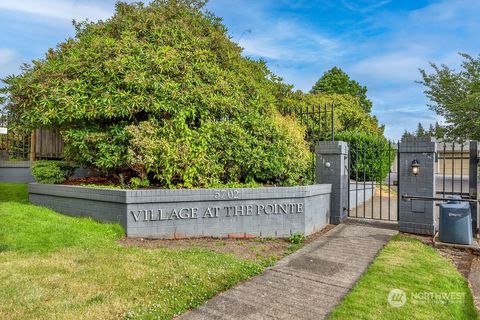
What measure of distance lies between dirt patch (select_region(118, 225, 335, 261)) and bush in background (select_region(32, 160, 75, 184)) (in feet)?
11.9

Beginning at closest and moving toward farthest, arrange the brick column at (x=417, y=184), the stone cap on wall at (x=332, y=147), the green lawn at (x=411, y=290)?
the green lawn at (x=411, y=290), the brick column at (x=417, y=184), the stone cap on wall at (x=332, y=147)

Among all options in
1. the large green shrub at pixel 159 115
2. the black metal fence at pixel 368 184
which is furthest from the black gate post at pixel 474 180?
the large green shrub at pixel 159 115

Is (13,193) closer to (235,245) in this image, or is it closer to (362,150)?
(235,245)

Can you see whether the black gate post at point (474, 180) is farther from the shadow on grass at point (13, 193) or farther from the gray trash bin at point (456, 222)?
the shadow on grass at point (13, 193)

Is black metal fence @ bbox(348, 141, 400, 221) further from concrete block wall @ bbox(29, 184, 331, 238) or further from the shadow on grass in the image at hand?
the shadow on grass

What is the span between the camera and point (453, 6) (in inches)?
344

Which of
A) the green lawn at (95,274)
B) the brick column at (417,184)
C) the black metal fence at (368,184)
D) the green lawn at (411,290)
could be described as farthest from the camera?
the black metal fence at (368,184)

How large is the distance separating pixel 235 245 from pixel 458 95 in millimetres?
17741

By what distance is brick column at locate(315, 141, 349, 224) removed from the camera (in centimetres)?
811

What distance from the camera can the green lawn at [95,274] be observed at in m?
3.42

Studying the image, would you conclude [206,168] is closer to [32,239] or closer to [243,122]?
[243,122]

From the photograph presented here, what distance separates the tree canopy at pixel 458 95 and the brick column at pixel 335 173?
11.6m

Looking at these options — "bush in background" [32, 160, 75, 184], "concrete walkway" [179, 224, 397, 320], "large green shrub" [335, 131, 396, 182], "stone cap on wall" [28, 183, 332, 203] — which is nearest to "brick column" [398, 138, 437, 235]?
"concrete walkway" [179, 224, 397, 320]

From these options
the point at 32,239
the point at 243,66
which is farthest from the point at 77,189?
the point at 243,66
